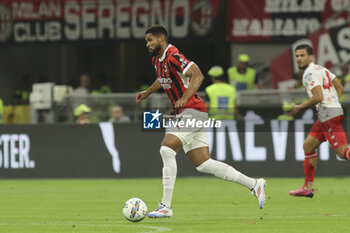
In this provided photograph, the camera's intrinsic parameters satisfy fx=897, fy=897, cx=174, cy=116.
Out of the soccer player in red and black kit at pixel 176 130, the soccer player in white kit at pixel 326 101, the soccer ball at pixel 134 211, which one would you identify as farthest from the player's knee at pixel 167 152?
the soccer player in white kit at pixel 326 101

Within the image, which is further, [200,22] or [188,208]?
[200,22]

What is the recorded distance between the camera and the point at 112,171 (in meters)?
17.7

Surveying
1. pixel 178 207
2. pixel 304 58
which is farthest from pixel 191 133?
pixel 304 58

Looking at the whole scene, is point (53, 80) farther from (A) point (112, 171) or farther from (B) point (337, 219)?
(B) point (337, 219)

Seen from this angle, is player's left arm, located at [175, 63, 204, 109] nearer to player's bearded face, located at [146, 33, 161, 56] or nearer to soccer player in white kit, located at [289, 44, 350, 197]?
player's bearded face, located at [146, 33, 161, 56]

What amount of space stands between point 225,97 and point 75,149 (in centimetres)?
315

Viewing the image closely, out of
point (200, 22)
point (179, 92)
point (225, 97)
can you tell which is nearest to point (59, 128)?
point (225, 97)

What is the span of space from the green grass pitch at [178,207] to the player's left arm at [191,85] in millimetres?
1306

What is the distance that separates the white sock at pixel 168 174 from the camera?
32.9ft

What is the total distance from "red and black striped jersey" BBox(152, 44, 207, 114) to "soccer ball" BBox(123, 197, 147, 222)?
1.21 m

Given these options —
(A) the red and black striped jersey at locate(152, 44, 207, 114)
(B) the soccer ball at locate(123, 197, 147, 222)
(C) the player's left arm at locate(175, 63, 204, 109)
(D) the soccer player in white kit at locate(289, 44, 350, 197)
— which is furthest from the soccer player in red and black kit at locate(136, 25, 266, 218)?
(D) the soccer player in white kit at locate(289, 44, 350, 197)

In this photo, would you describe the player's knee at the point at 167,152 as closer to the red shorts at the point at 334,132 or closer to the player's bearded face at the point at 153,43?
the player's bearded face at the point at 153,43

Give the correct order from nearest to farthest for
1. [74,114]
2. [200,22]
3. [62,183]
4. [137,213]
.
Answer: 1. [137,213]
2. [62,183]
3. [74,114]
4. [200,22]

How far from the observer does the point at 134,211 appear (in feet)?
31.6
